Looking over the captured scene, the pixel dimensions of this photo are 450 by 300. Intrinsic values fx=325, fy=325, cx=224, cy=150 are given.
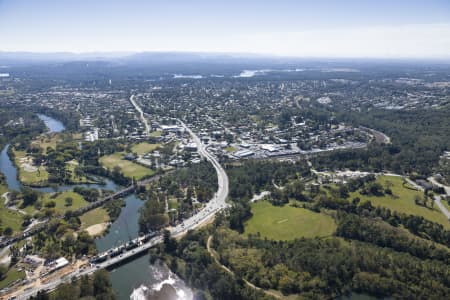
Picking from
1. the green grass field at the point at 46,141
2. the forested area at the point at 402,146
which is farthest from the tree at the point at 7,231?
the forested area at the point at 402,146

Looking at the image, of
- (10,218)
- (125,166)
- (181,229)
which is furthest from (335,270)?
(125,166)

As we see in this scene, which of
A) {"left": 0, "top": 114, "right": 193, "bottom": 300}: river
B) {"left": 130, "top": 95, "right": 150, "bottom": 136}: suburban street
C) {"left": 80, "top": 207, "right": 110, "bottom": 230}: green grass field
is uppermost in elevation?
{"left": 130, "top": 95, "right": 150, "bottom": 136}: suburban street

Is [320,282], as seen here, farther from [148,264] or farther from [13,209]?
[13,209]

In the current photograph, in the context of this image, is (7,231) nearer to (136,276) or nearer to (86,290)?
(86,290)

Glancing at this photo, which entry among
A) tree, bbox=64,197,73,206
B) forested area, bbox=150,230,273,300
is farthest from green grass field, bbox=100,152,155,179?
forested area, bbox=150,230,273,300

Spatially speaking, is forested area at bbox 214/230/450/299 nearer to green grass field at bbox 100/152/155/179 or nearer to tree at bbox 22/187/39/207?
green grass field at bbox 100/152/155/179

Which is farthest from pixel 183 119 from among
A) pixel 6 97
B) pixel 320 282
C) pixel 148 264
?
pixel 6 97
